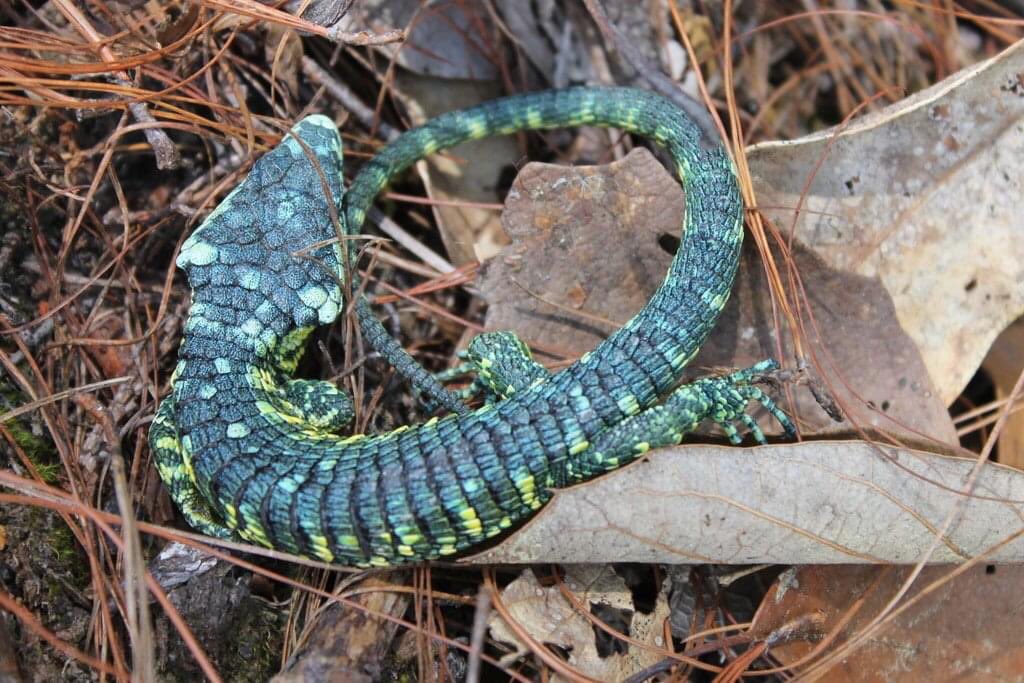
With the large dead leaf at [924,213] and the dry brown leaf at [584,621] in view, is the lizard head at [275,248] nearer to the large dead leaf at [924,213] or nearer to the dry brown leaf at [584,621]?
the dry brown leaf at [584,621]

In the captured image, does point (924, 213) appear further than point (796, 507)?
Yes

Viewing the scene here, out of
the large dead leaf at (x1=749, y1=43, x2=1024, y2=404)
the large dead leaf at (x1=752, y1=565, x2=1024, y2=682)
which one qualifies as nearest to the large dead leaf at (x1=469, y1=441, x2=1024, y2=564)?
the large dead leaf at (x1=752, y1=565, x2=1024, y2=682)

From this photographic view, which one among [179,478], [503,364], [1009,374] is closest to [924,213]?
[1009,374]

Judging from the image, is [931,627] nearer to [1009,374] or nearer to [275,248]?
[1009,374]

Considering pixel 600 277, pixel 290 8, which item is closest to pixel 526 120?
pixel 600 277

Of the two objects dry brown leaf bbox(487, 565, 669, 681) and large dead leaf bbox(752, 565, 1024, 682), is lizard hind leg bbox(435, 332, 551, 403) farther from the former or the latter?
large dead leaf bbox(752, 565, 1024, 682)

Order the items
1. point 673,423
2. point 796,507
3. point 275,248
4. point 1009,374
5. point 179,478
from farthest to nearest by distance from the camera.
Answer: point 1009,374, point 275,248, point 179,478, point 673,423, point 796,507

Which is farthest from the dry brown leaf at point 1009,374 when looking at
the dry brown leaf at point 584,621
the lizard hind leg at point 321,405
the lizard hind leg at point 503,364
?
the lizard hind leg at point 321,405
